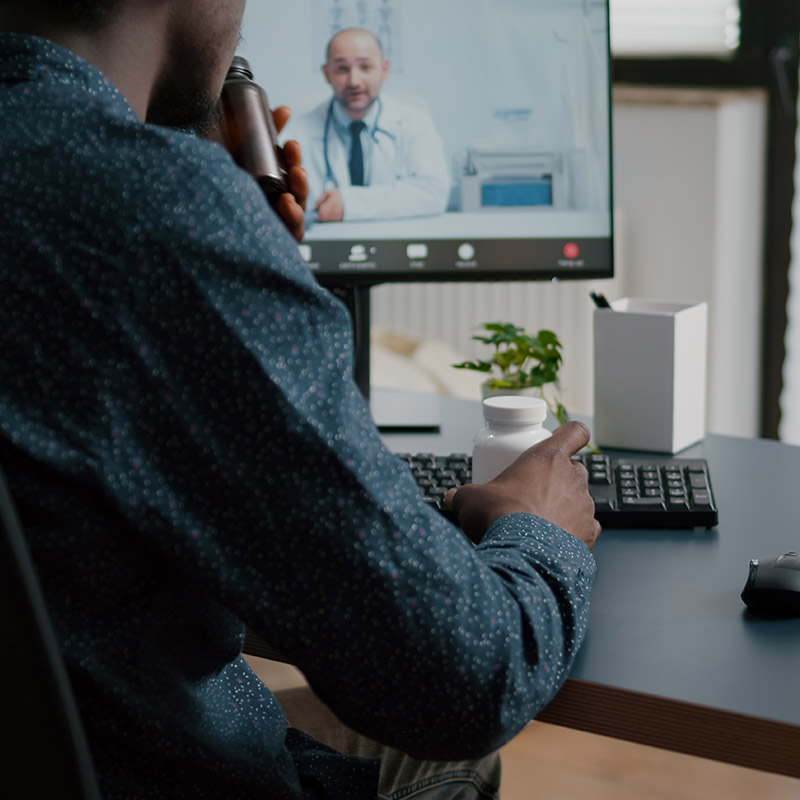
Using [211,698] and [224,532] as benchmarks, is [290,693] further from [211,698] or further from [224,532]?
[224,532]

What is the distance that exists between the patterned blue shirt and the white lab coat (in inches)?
27.3

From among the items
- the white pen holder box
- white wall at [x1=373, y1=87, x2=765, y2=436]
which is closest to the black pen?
the white pen holder box

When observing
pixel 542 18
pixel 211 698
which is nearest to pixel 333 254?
pixel 542 18

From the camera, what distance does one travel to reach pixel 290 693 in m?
1.04

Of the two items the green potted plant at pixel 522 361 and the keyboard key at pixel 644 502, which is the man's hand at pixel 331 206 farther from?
the keyboard key at pixel 644 502

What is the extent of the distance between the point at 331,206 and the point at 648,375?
0.41m

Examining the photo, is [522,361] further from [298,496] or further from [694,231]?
[694,231]

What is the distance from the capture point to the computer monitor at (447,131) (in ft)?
3.89

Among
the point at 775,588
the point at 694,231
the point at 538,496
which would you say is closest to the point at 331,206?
the point at 538,496

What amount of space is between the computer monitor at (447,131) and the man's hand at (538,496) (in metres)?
0.51

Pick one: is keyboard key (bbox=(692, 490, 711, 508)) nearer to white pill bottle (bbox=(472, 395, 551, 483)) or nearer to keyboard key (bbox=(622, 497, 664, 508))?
keyboard key (bbox=(622, 497, 664, 508))

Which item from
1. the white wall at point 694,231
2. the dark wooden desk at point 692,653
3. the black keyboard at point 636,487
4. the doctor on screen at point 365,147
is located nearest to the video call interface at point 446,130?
the doctor on screen at point 365,147

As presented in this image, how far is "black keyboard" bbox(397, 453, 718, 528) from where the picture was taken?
2.83 ft

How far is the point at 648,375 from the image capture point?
111 cm
